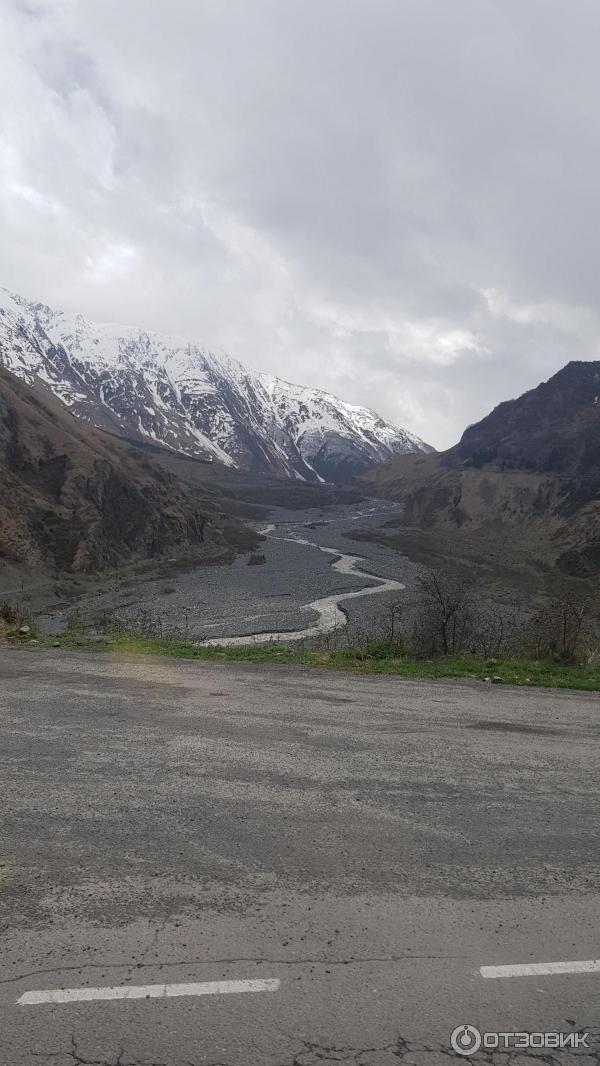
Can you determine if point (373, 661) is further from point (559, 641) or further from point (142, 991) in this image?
point (142, 991)

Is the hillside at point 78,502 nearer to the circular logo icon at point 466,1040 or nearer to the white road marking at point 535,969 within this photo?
the white road marking at point 535,969

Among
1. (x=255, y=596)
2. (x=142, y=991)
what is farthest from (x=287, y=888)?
(x=255, y=596)

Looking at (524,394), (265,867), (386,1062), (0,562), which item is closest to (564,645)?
(265,867)

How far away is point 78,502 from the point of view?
208 feet

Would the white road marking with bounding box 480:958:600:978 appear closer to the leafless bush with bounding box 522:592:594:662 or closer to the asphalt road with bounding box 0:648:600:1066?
the asphalt road with bounding box 0:648:600:1066

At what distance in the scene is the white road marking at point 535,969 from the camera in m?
4.36

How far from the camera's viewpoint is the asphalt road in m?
3.85

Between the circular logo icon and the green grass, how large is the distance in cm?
1134

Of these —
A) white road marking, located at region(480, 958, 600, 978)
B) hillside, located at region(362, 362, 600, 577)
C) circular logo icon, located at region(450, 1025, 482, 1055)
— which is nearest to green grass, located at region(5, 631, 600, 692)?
white road marking, located at region(480, 958, 600, 978)

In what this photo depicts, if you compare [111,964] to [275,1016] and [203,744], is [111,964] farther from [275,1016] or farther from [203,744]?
[203,744]

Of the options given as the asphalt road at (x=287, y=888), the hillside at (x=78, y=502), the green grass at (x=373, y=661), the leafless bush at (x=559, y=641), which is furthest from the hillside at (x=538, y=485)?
the asphalt road at (x=287, y=888)

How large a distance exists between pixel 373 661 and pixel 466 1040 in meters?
13.4

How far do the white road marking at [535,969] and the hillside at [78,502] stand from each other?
50730 millimetres

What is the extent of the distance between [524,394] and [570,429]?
136 ft
